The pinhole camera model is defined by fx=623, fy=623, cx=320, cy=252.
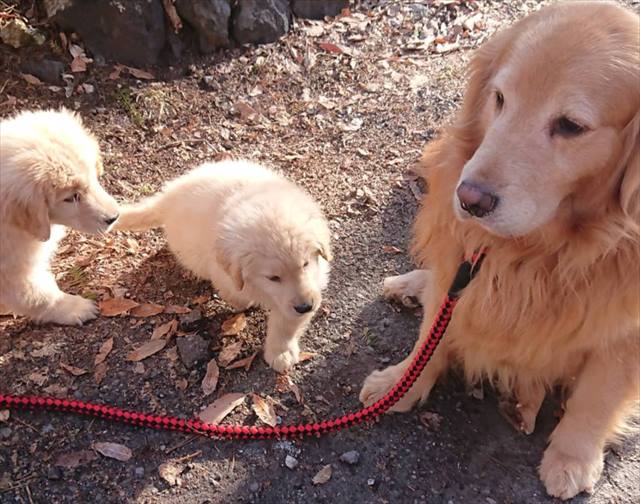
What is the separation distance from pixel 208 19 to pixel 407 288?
255cm

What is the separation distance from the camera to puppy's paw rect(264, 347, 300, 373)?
9.75 feet

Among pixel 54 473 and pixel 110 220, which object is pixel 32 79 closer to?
pixel 110 220

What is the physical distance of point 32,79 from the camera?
4.20 metres

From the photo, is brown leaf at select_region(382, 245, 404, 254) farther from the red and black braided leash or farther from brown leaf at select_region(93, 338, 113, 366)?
brown leaf at select_region(93, 338, 113, 366)

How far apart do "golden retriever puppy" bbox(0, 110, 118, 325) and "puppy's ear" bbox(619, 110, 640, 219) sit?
222 cm

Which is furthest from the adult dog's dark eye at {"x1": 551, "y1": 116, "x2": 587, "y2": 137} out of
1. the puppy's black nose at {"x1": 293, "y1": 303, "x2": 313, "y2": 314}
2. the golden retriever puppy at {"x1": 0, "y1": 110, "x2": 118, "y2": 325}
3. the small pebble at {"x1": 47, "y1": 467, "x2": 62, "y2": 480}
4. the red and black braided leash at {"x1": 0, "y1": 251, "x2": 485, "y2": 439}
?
the small pebble at {"x1": 47, "y1": 467, "x2": 62, "y2": 480}

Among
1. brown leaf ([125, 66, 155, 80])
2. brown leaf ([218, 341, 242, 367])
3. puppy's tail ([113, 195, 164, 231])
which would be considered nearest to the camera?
brown leaf ([218, 341, 242, 367])

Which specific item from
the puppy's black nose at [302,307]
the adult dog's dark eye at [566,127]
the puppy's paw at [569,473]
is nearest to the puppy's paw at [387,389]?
the puppy's black nose at [302,307]

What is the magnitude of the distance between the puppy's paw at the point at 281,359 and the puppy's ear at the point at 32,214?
115cm

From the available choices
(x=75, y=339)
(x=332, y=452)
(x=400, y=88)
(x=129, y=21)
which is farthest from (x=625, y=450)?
(x=129, y=21)

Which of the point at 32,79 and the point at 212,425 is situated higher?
the point at 32,79

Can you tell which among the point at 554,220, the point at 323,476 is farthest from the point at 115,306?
the point at 554,220

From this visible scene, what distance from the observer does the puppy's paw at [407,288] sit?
10.7 ft

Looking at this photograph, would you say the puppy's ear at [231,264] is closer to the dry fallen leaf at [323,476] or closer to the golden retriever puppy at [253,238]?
the golden retriever puppy at [253,238]
